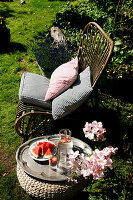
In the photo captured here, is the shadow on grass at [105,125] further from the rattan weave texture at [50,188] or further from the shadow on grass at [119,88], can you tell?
the rattan weave texture at [50,188]

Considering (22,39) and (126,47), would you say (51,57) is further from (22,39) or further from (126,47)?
(22,39)

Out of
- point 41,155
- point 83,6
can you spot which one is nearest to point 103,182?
point 41,155

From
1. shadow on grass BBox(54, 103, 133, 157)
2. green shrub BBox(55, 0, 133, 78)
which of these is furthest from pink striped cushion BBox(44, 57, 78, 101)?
green shrub BBox(55, 0, 133, 78)

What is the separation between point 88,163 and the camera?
148cm

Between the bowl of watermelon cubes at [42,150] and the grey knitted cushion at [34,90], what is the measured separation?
676 mm

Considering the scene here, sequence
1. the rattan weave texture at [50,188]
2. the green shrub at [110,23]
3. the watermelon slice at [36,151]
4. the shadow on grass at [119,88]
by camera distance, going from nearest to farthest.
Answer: the rattan weave texture at [50,188]
the watermelon slice at [36,151]
the shadow on grass at [119,88]
the green shrub at [110,23]

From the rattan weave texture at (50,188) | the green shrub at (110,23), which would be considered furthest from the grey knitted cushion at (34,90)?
the green shrub at (110,23)

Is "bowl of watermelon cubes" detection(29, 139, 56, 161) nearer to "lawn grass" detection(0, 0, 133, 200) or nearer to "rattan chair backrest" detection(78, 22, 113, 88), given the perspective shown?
"lawn grass" detection(0, 0, 133, 200)

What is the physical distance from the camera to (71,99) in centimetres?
267

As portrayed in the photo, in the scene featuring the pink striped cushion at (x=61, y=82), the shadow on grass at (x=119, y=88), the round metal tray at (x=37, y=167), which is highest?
the pink striped cushion at (x=61, y=82)

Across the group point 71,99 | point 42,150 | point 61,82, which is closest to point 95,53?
point 61,82

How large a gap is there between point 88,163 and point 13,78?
3250 mm

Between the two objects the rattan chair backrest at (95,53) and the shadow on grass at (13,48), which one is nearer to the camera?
the rattan chair backrest at (95,53)

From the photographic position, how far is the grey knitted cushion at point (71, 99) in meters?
2.65
